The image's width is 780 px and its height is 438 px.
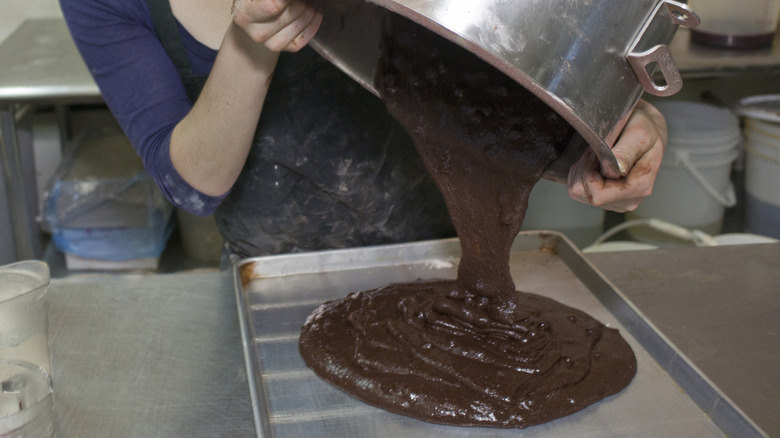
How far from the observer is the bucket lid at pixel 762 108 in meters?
2.68

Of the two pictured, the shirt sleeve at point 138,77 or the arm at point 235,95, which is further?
the shirt sleeve at point 138,77

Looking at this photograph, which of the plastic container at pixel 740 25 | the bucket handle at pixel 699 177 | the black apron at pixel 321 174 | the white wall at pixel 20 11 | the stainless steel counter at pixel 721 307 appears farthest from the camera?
the white wall at pixel 20 11

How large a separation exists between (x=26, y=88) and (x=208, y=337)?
1486mm

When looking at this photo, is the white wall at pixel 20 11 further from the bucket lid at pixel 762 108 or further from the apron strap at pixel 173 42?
the bucket lid at pixel 762 108

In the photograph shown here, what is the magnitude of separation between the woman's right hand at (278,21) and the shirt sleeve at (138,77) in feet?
1.47

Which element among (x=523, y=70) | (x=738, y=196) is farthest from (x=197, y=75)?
(x=738, y=196)

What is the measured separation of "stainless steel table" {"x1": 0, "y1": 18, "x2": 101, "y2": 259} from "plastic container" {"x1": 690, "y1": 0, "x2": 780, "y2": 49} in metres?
2.33

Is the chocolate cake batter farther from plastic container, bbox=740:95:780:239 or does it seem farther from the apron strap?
plastic container, bbox=740:95:780:239

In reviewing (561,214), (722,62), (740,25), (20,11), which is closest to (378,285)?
(561,214)

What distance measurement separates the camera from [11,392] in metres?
0.95

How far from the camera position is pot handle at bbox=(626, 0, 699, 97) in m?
0.83

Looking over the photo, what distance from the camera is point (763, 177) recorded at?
2.88 meters

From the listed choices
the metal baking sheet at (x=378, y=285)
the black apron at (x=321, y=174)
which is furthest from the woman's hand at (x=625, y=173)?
the black apron at (x=321, y=174)

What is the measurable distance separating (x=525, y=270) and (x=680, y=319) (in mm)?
318
